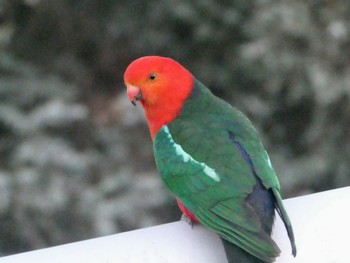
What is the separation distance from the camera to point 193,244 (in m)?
1.91

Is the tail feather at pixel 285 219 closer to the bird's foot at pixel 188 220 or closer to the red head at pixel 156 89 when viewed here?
the bird's foot at pixel 188 220

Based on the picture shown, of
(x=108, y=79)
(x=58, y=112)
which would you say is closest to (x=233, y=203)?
(x=58, y=112)

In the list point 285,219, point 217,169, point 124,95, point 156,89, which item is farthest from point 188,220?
point 124,95

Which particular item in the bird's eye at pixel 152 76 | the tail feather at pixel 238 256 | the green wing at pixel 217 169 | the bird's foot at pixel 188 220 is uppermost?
the bird's eye at pixel 152 76

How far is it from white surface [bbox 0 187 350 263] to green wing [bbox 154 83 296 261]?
6 cm

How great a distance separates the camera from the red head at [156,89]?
7.80 ft

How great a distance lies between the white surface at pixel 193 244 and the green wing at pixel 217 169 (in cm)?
6

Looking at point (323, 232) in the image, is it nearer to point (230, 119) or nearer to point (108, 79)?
point (230, 119)

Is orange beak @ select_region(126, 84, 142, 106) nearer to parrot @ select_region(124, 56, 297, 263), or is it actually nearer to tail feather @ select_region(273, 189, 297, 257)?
parrot @ select_region(124, 56, 297, 263)

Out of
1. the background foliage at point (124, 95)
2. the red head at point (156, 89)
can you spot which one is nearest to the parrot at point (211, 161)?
the red head at point (156, 89)

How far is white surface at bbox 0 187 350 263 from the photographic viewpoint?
1.83 meters

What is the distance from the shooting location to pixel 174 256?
185cm

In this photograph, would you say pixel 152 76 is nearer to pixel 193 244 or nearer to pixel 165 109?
pixel 165 109

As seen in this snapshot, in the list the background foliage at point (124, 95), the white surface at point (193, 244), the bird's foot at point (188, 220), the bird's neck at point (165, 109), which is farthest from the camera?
the background foliage at point (124, 95)
